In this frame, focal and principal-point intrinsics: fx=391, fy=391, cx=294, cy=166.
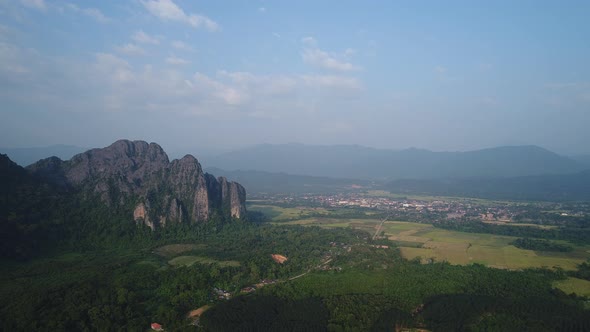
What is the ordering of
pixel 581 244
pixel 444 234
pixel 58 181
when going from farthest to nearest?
pixel 444 234 → pixel 58 181 → pixel 581 244

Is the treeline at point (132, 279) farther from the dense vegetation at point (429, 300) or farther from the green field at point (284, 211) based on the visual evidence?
the green field at point (284, 211)

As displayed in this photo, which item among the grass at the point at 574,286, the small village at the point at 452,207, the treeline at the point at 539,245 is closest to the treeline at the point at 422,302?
the grass at the point at 574,286

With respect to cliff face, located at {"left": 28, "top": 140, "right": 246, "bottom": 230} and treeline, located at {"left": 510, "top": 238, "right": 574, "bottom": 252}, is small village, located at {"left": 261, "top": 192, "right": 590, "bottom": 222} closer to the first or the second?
treeline, located at {"left": 510, "top": 238, "right": 574, "bottom": 252}

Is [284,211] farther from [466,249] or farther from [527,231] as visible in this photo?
[527,231]

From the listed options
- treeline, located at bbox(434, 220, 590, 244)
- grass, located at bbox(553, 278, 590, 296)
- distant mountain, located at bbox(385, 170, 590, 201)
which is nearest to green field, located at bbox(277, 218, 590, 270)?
treeline, located at bbox(434, 220, 590, 244)

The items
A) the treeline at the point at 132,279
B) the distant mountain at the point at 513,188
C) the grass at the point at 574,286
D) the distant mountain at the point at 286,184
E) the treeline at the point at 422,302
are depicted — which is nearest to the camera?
the treeline at the point at 132,279

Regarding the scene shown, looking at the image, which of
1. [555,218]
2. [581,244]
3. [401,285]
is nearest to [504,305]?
[401,285]

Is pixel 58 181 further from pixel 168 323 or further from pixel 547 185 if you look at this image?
pixel 547 185
